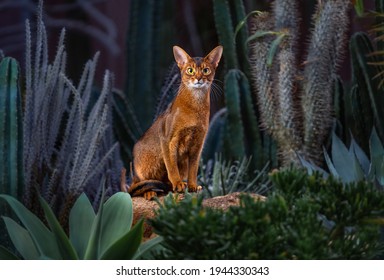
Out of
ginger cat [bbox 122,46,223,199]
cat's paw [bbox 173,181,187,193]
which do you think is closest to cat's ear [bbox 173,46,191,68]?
ginger cat [bbox 122,46,223,199]

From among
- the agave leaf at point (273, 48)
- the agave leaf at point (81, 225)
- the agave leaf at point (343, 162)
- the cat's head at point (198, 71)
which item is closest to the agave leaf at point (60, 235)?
the agave leaf at point (81, 225)

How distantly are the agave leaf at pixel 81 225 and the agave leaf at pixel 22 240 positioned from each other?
0.10 m

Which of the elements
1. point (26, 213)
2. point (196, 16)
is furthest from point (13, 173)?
point (196, 16)

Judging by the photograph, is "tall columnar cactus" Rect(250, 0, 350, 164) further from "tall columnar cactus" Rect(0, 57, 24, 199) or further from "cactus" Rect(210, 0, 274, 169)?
"tall columnar cactus" Rect(0, 57, 24, 199)

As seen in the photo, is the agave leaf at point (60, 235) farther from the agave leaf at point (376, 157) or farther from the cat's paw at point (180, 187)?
the agave leaf at point (376, 157)

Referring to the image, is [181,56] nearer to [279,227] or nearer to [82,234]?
[82,234]

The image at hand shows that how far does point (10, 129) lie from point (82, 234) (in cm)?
54

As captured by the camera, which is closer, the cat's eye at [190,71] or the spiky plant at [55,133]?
the cat's eye at [190,71]

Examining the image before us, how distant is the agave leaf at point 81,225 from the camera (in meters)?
1.94

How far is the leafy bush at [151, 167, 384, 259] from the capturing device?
1592 millimetres

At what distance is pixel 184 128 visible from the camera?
2.13 m

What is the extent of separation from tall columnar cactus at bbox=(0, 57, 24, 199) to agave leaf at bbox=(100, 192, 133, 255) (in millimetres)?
502
